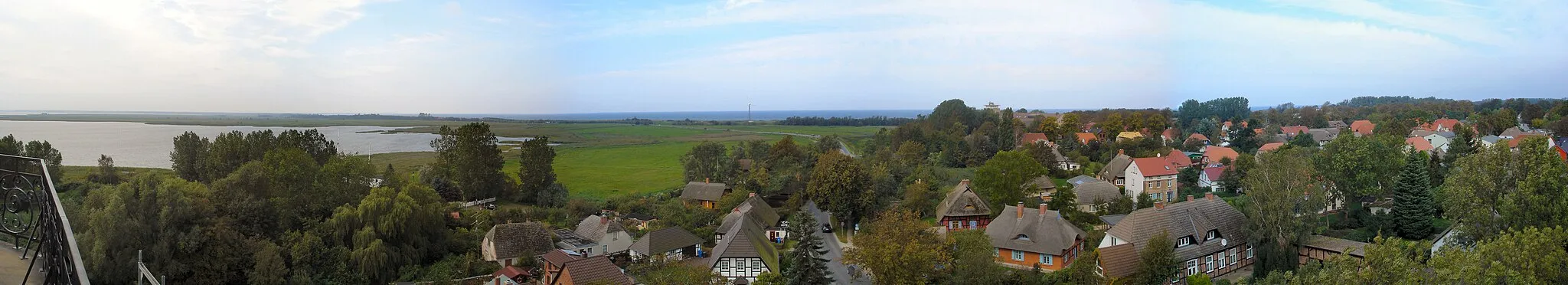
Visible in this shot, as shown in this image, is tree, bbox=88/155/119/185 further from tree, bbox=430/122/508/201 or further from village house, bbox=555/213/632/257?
→ village house, bbox=555/213/632/257

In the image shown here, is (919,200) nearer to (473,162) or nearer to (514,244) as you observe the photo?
(514,244)

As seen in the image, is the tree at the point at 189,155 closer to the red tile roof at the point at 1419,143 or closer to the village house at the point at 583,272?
the village house at the point at 583,272

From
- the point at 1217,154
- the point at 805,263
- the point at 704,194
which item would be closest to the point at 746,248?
the point at 805,263

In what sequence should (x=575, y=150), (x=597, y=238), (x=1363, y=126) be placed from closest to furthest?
(x=597, y=238)
(x=575, y=150)
(x=1363, y=126)

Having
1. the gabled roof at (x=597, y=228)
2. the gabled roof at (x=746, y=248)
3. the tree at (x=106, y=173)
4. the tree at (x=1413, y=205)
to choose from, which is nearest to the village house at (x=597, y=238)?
the gabled roof at (x=597, y=228)

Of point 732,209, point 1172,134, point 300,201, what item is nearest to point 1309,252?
point 732,209

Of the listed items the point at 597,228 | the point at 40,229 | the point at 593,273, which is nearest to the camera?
the point at 40,229
